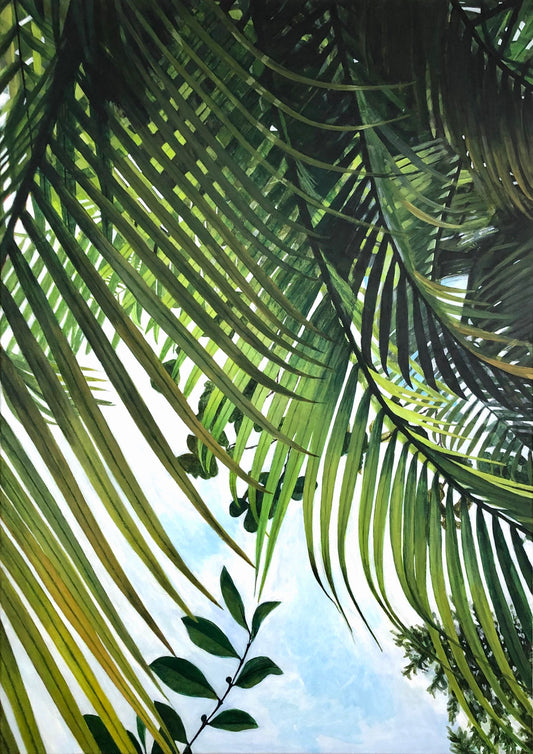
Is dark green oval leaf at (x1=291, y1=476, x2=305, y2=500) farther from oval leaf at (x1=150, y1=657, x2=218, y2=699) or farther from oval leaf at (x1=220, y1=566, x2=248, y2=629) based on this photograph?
oval leaf at (x1=150, y1=657, x2=218, y2=699)

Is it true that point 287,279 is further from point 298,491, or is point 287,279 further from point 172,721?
point 172,721

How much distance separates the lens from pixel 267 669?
2.36 ft

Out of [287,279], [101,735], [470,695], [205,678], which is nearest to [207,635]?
[205,678]

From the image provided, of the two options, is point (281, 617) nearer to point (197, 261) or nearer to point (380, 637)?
point (380, 637)

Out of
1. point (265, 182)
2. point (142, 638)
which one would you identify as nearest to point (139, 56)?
point (265, 182)

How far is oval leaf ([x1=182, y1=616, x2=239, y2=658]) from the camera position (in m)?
0.71

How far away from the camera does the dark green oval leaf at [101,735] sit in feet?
2.21

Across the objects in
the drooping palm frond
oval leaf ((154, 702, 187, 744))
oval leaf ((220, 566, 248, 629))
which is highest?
the drooping palm frond

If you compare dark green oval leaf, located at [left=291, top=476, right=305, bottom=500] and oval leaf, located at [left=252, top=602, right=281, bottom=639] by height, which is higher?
dark green oval leaf, located at [left=291, top=476, right=305, bottom=500]

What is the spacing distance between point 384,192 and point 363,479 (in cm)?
39

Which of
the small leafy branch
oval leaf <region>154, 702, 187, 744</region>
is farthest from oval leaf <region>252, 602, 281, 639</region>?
oval leaf <region>154, 702, 187, 744</region>

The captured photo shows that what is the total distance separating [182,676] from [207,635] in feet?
0.19

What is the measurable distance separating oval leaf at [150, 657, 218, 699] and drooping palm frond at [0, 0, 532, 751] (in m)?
0.04

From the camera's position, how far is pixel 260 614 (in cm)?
72
